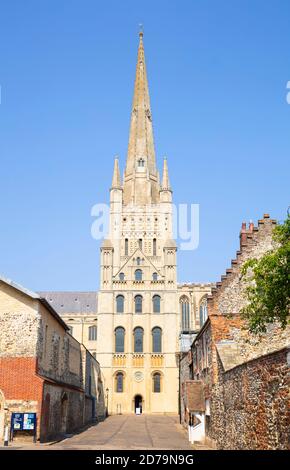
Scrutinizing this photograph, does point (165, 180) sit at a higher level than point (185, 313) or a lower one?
higher

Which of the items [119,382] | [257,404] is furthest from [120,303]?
[257,404]

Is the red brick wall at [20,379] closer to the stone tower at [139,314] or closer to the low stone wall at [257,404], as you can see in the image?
the low stone wall at [257,404]

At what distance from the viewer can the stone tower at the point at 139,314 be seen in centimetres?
7131

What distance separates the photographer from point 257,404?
1375 centimetres

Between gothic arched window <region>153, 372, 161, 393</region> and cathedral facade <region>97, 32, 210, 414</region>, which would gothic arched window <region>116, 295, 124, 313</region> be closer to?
cathedral facade <region>97, 32, 210, 414</region>

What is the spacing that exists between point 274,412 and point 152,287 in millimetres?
64190

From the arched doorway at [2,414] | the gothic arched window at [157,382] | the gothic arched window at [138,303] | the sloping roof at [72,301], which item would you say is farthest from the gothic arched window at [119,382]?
the arched doorway at [2,414]

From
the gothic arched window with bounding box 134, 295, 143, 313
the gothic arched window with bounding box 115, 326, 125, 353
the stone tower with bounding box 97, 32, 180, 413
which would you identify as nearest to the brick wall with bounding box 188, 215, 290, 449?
the stone tower with bounding box 97, 32, 180, 413

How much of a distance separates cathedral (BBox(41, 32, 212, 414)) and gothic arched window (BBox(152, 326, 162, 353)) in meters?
0.15

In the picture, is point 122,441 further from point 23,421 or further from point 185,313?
point 185,313

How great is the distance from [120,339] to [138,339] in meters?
2.66

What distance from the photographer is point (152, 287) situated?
76.3 meters

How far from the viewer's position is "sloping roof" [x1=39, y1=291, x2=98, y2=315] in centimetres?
9525

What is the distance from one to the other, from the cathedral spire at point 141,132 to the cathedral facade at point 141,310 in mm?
10363
